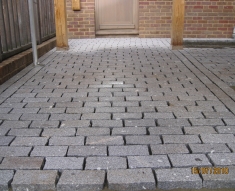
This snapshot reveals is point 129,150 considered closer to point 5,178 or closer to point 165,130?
point 165,130

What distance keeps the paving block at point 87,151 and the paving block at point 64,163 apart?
8 cm

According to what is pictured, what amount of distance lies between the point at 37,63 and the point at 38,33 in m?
1.47

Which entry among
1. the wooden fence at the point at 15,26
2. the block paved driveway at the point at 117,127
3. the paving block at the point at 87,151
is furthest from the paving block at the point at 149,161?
the wooden fence at the point at 15,26

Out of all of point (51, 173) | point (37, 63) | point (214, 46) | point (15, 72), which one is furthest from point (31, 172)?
point (214, 46)

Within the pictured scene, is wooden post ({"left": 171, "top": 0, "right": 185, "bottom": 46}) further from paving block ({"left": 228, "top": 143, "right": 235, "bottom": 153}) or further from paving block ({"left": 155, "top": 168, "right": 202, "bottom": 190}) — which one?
paving block ({"left": 155, "top": 168, "right": 202, "bottom": 190})

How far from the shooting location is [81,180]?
1983 mm

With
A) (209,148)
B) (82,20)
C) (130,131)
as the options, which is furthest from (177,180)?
(82,20)

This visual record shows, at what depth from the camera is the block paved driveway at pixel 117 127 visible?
2.02 m

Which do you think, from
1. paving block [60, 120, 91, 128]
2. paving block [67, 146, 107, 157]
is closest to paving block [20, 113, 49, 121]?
paving block [60, 120, 91, 128]

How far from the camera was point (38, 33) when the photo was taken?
22.0 feet

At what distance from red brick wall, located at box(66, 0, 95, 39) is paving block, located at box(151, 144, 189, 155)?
7.27m

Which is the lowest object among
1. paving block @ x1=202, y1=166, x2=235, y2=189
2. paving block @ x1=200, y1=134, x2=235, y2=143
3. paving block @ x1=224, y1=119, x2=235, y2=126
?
paving block @ x1=202, y1=166, x2=235, y2=189

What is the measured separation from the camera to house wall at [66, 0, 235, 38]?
8.83 metres

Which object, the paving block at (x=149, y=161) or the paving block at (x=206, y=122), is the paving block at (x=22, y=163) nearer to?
the paving block at (x=149, y=161)
